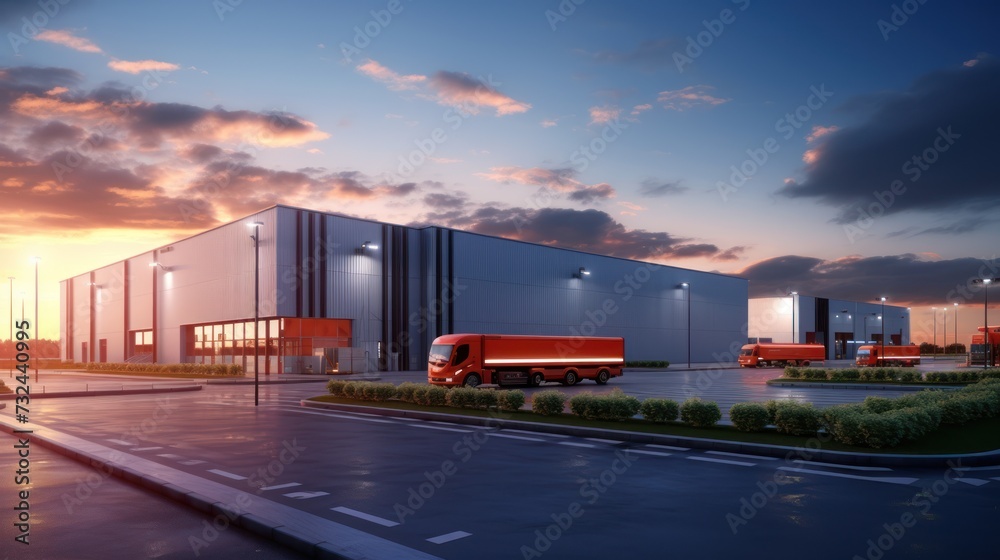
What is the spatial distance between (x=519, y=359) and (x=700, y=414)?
19.9 m

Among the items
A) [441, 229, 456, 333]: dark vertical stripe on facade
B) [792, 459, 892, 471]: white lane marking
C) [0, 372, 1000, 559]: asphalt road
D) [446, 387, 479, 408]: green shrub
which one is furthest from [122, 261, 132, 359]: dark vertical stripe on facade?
[792, 459, 892, 471]: white lane marking

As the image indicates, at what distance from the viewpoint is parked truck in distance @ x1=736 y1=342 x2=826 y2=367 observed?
66500 millimetres

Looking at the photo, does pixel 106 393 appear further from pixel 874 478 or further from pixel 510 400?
pixel 874 478

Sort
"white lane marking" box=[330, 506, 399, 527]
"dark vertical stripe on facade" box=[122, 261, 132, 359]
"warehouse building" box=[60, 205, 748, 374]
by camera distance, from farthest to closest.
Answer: "dark vertical stripe on facade" box=[122, 261, 132, 359], "warehouse building" box=[60, 205, 748, 374], "white lane marking" box=[330, 506, 399, 527]

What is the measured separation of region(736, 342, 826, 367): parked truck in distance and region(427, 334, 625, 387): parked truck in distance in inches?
1207

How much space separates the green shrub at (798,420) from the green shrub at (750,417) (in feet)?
1.07

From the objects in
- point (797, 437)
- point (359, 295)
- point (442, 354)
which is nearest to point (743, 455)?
point (797, 437)

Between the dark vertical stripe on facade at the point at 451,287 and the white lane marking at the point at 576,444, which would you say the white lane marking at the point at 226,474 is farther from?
the dark vertical stripe on facade at the point at 451,287

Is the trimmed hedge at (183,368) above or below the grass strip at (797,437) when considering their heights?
below

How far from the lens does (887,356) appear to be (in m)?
63.7

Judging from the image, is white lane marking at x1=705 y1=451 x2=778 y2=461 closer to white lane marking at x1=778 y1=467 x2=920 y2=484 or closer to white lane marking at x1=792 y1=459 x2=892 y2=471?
white lane marking at x1=792 y1=459 x2=892 y2=471

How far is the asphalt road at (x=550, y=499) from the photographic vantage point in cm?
709

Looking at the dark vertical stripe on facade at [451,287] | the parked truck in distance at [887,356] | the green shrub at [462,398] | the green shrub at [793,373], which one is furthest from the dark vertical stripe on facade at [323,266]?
the parked truck in distance at [887,356]

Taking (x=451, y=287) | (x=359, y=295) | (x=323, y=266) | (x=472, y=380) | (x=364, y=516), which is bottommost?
(x=472, y=380)
